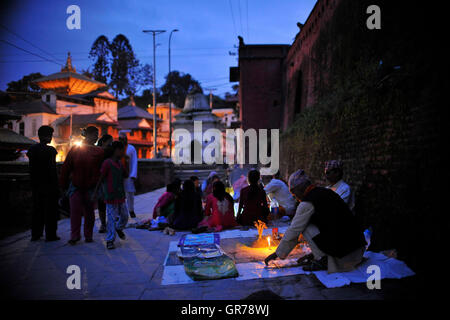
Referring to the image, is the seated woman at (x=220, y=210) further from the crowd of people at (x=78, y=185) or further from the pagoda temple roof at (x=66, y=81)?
the pagoda temple roof at (x=66, y=81)

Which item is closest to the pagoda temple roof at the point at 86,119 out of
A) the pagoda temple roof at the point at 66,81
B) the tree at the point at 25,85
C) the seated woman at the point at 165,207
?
the pagoda temple roof at the point at 66,81

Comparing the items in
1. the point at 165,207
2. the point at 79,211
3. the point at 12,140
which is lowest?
the point at 165,207

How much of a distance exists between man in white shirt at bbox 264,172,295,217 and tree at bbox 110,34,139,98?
5603 cm

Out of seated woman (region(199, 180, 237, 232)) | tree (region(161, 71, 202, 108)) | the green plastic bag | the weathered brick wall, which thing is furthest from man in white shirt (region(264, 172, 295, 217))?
tree (region(161, 71, 202, 108))

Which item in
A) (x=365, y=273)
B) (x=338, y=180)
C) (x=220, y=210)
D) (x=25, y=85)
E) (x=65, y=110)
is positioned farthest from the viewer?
(x=25, y=85)

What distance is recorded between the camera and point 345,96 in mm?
6723

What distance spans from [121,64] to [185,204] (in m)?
56.6

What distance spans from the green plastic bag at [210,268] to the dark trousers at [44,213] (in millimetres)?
2743

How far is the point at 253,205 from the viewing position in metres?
6.52

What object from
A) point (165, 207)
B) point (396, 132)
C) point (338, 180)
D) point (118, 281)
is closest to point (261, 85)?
point (165, 207)

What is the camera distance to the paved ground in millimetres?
3014

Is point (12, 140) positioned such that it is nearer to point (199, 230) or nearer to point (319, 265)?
point (199, 230)

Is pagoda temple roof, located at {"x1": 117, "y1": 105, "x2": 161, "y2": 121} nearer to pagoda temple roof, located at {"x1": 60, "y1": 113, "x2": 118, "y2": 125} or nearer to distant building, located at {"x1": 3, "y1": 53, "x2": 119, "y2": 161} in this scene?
distant building, located at {"x1": 3, "y1": 53, "x2": 119, "y2": 161}

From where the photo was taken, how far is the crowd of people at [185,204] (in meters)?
3.38
